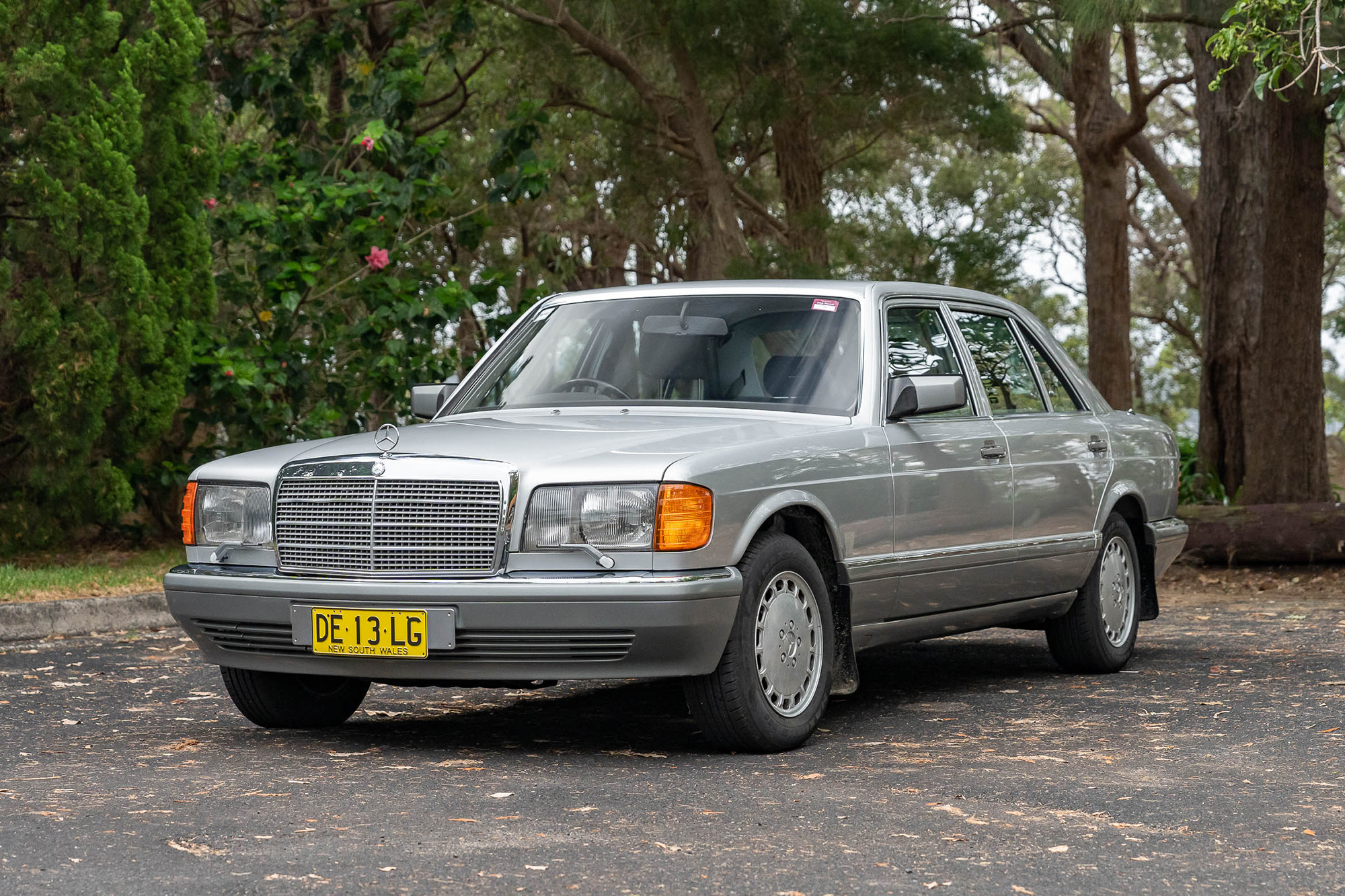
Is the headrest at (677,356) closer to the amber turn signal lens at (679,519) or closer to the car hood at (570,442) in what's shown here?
the car hood at (570,442)

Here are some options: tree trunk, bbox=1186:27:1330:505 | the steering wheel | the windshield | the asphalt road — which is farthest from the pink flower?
tree trunk, bbox=1186:27:1330:505

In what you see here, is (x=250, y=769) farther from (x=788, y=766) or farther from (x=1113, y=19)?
(x=1113, y=19)

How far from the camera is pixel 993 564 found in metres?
6.82

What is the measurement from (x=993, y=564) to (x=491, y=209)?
63.1 ft

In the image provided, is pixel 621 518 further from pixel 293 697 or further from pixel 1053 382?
pixel 1053 382

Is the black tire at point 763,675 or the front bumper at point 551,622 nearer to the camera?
the front bumper at point 551,622

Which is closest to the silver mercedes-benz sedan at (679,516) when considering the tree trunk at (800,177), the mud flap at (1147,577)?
the mud flap at (1147,577)

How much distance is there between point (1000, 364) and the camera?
24.3ft

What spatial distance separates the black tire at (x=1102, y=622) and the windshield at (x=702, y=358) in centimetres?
195

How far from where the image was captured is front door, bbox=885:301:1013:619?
20.7ft

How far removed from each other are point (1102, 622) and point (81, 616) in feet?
17.6

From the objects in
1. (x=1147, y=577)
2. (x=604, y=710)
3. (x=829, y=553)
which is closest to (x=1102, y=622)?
(x=1147, y=577)

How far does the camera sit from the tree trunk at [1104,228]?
59.1ft

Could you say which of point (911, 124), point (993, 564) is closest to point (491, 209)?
point (911, 124)
